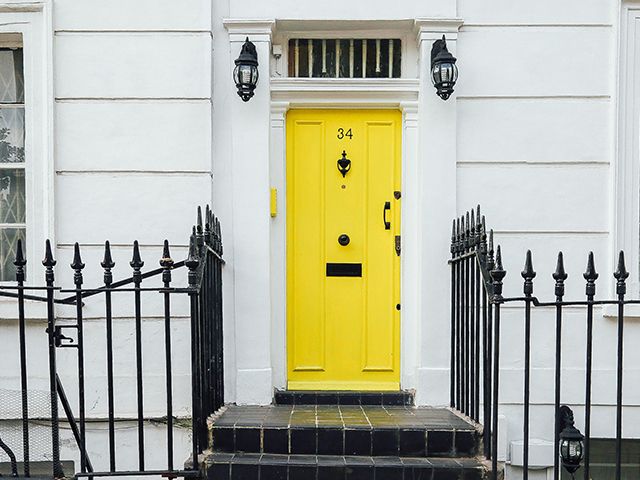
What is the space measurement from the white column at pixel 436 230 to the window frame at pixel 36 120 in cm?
252

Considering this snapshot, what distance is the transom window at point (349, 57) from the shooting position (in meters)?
5.44

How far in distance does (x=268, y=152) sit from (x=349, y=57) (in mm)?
938

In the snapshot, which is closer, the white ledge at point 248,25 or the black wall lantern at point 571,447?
the black wall lantern at point 571,447

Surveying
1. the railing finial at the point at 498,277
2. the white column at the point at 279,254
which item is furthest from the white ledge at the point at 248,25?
the railing finial at the point at 498,277

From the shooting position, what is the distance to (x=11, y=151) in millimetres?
5320

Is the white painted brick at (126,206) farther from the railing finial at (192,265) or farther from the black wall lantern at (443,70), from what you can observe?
the black wall lantern at (443,70)

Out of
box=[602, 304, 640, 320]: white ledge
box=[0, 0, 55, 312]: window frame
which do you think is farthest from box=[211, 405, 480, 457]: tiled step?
box=[0, 0, 55, 312]: window frame

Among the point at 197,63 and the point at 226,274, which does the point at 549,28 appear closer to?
the point at 197,63

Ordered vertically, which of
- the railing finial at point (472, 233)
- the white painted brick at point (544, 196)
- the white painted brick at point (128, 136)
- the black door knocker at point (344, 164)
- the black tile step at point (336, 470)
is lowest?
the black tile step at point (336, 470)

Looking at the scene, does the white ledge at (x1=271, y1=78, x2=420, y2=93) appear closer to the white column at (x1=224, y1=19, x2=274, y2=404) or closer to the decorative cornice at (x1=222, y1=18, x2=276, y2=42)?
the white column at (x1=224, y1=19, x2=274, y2=404)

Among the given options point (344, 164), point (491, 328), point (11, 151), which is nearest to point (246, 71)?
point (344, 164)

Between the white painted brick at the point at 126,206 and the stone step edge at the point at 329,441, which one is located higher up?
the white painted brick at the point at 126,206

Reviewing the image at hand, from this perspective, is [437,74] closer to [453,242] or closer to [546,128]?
[546,128]

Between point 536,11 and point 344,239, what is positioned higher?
point 536,11
